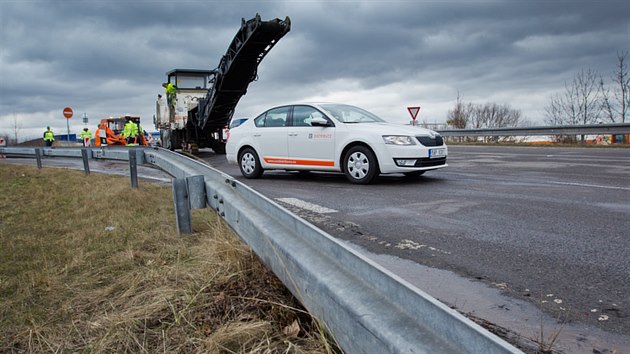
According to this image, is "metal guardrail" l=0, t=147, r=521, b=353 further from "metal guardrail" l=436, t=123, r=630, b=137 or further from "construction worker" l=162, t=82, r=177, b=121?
"metal guardrail" l=436, t=123, r=630, b=137

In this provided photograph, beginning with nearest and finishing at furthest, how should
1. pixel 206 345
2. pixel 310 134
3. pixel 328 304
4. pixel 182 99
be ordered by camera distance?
pixel 328 304 → pixel 206 345 → pixel 310 134 → pixel 182 99

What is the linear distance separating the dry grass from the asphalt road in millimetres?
1426

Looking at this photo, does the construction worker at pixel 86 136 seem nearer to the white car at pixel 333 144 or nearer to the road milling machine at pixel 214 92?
the road milling machine at pixel 214 92

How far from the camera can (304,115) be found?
28.4 feet

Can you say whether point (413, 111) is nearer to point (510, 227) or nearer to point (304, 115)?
point (304, 115)

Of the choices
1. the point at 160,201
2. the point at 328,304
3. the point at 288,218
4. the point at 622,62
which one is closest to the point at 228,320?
the point at 288,218

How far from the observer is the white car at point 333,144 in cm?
754

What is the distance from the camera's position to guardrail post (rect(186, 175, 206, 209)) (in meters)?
3.88

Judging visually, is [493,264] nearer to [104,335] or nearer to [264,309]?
[264,309]

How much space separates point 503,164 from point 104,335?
409 inches

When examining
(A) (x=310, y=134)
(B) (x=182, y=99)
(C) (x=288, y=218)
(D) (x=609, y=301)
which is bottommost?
(D) (x=609, y=301)

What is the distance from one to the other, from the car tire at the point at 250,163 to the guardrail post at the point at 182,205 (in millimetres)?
5245

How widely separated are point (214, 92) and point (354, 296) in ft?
52.2

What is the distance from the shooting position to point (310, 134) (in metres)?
8.41
